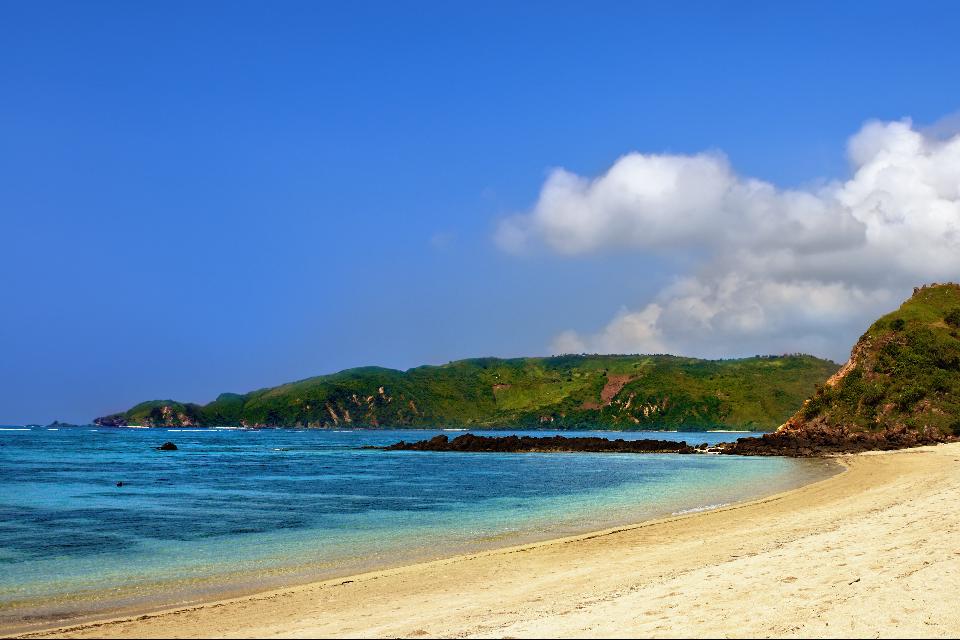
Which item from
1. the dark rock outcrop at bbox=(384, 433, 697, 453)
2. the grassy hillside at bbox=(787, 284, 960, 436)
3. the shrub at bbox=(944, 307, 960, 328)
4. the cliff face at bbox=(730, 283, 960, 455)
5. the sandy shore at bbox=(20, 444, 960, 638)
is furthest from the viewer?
the shrub at bbox=(944, 307, 960, 328)

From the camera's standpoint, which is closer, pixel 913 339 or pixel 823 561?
pixel 823 561

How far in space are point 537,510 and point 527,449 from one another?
87.2m

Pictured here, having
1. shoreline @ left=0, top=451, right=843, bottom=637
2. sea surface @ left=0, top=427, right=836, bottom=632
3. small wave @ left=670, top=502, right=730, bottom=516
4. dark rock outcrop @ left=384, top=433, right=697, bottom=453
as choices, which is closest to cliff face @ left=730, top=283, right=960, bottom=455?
dark rock outcrop @ left=384, top=433, right=697, bottom=453

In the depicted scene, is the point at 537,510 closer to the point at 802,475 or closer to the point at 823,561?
the point at 823,561

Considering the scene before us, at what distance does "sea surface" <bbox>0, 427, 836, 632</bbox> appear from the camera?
18.6m

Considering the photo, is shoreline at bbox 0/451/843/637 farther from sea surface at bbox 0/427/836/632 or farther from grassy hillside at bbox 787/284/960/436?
grassy hillside at bbox 787/284/960/436

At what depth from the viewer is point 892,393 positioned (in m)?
112

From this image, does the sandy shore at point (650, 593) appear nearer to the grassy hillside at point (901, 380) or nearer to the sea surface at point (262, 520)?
the sea surface at point (262, 520)

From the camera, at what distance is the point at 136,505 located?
126ft

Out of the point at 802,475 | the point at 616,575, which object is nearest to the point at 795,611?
the point at 616,575

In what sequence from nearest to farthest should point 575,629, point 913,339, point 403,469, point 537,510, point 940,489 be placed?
point 575,629 → point 940,489 → point 537,510 → point 403,469 → point 913,339

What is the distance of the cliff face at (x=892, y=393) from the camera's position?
98625mm

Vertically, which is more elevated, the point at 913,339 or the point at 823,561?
the point at 913,339

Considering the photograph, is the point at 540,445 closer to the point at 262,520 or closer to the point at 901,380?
the point at 901,380
